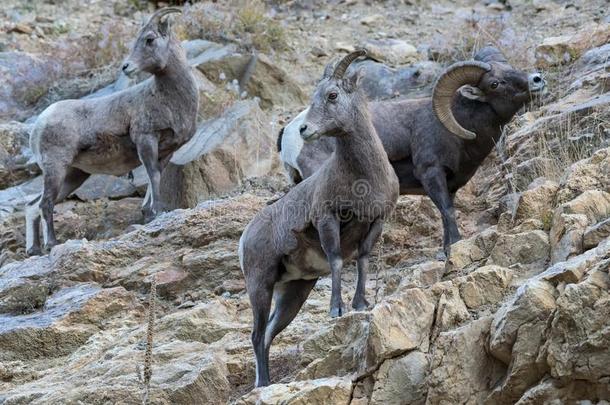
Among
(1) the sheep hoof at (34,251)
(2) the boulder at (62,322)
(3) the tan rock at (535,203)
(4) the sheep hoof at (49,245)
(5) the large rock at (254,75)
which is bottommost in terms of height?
(1) the sheep hoof at (34,251)

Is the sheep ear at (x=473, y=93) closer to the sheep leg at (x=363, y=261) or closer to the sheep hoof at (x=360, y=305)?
the sheep leg at (x=363, y=261)

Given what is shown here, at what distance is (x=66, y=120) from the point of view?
43.6 ft

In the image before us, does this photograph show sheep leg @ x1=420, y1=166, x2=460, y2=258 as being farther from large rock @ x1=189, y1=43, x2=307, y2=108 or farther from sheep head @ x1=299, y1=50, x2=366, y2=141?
large rock @ x1=189, y1=43, x2=307, y2=108

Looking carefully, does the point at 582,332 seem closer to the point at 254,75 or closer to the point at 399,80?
the point at 399,80

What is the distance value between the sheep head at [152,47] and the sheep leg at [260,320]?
16.3 ft

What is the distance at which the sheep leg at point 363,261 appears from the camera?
820 centimetres

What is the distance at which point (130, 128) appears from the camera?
1300cm

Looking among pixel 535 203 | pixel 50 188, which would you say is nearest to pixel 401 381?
pixel 535 203

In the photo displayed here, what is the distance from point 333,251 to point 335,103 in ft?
3.58

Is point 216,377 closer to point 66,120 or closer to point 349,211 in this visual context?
point 349,211

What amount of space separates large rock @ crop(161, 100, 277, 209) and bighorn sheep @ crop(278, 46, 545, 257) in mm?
3024

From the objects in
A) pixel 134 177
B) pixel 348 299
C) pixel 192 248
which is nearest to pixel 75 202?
pixel 134 177

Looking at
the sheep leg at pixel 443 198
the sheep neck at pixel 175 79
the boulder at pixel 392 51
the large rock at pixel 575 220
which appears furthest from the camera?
the boulder at pixel 392 51

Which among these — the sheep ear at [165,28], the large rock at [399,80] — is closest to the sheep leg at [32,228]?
the sheep ear at [165,28]
